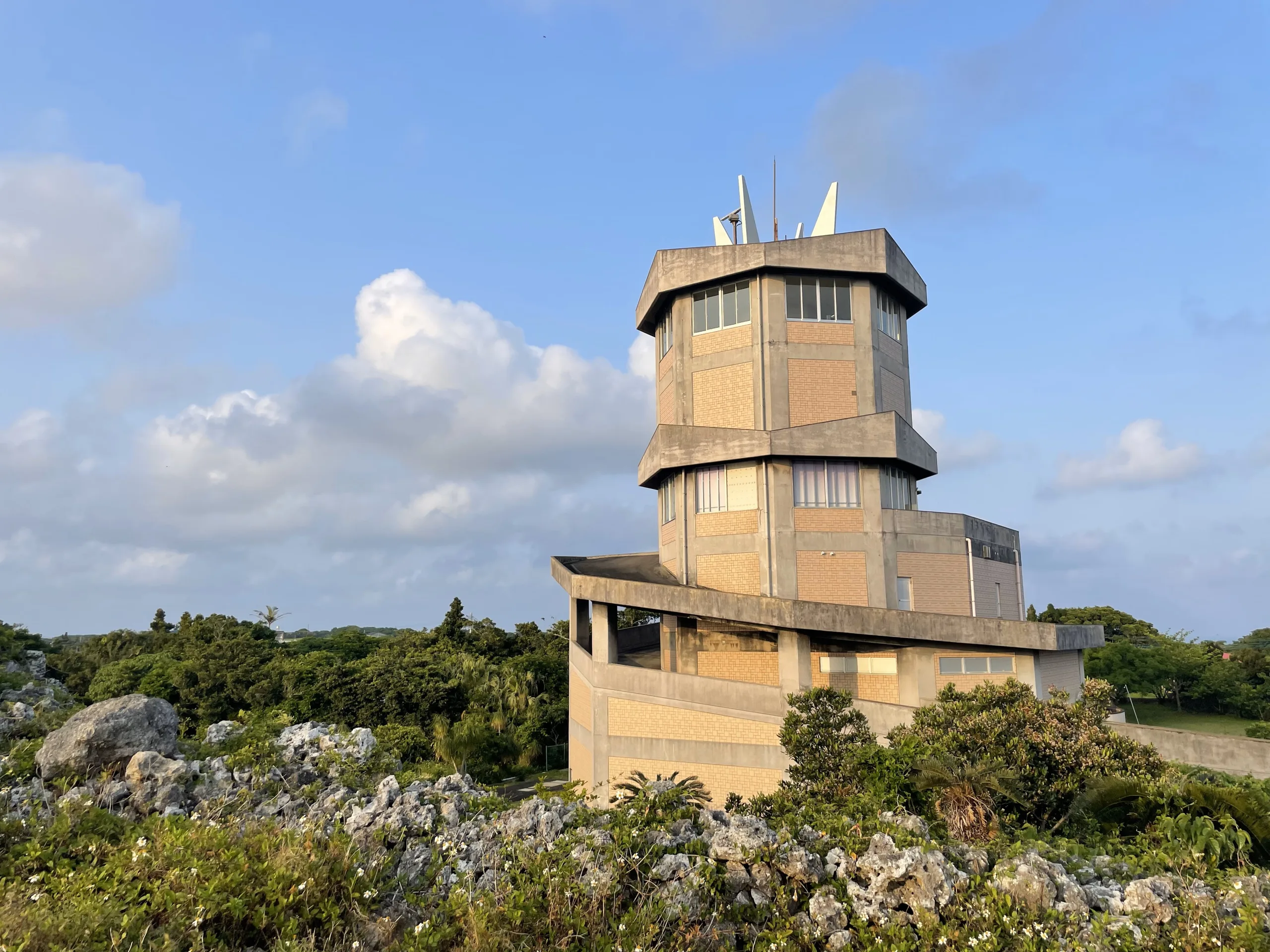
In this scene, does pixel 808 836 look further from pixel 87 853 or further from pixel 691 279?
pixel 691 279

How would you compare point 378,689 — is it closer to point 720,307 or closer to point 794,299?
point 720,307

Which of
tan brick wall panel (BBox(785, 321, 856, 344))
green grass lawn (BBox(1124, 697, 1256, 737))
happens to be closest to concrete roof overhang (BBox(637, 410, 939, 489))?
tan brick wall panel (BBox(785, 321, 856, 344))

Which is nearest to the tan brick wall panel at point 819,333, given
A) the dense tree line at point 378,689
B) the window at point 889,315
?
the window at point 889,315

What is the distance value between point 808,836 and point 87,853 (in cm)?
880

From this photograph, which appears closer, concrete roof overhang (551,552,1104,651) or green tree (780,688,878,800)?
green tree (780,688,878,800)

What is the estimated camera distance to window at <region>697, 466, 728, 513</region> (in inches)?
1193

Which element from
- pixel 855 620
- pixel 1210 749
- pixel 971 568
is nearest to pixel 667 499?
pixel 855 620

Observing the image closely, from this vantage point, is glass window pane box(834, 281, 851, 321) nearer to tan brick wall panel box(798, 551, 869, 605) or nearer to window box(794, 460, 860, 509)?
window box(794, 460, 860, 509)

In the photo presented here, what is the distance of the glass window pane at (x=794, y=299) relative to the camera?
30438 mm

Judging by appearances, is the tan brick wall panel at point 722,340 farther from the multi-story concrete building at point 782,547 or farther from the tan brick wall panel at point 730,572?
the tan brick wall panel at point 730,572

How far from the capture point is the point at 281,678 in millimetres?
42750

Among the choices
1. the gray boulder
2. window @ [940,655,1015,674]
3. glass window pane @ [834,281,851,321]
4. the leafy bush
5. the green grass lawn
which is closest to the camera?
the gray boulder

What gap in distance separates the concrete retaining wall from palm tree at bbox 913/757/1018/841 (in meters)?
9.35

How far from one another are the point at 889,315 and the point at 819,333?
4268 mm
